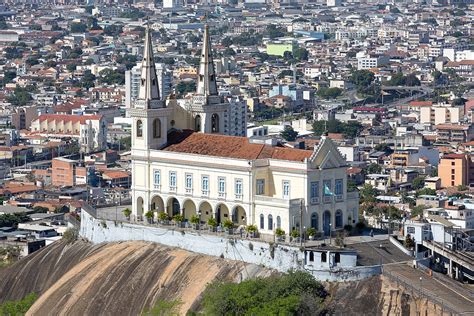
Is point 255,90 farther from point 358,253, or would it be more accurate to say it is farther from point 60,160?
point 358,253

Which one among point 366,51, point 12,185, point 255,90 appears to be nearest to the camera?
point 12,185

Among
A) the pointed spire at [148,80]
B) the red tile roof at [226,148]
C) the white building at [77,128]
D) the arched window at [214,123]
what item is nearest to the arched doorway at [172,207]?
the red tile roof at [226,148]

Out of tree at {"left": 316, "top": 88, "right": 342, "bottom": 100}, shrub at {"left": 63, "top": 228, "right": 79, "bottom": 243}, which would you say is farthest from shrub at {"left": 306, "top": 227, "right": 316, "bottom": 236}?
tree at {"left": 316, "top": 88, "right": 342, "bottom": 100}

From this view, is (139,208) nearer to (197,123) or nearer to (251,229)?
(197,123)

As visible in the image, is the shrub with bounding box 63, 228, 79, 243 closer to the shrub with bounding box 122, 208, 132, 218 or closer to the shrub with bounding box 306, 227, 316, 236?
the shrub with bounding box 122, 208, 132, 218

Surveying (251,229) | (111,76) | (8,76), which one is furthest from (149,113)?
(8,76)

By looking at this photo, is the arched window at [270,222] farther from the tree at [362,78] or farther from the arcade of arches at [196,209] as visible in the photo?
the tree at [362,78]

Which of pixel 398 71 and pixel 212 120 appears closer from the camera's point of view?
pixel 212 120

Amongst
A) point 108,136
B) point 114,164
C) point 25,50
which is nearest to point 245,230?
point 114,164
